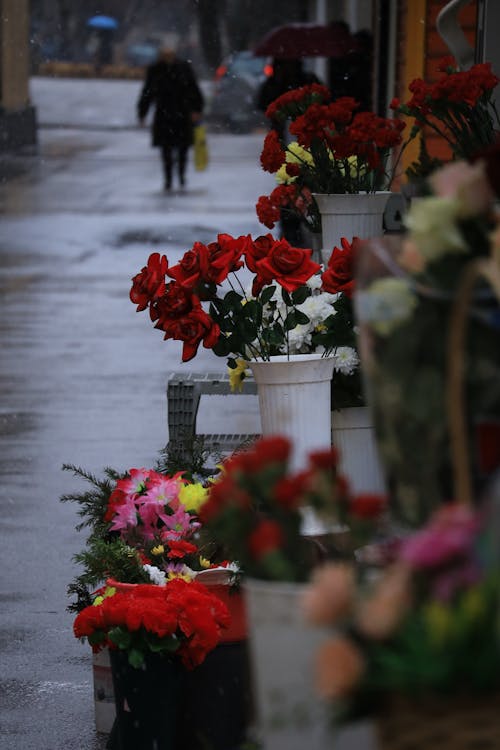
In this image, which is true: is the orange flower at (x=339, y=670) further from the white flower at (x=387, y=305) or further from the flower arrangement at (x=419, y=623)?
the white flower at (x=387, y=305)

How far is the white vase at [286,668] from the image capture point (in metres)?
1.63

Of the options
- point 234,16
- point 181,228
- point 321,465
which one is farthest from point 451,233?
point 234,16

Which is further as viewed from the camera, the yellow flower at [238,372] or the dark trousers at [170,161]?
the dark trousers at [170,161]

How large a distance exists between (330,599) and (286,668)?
0.67ft

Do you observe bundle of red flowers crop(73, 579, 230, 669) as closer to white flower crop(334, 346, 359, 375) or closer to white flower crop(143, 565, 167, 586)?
white flower crop(143, 565, 167, 586)

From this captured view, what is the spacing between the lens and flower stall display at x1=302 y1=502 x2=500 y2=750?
1.40 m

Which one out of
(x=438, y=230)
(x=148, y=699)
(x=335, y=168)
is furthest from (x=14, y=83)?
(x=438, y=230)

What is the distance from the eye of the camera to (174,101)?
20.8m

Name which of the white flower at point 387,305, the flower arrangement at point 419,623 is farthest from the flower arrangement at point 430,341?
the flower arrangement at point 419,623

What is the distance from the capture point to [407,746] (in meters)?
1.45

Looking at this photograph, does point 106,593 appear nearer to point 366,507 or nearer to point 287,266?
point 287,266

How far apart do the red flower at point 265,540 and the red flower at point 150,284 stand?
203 centimetres

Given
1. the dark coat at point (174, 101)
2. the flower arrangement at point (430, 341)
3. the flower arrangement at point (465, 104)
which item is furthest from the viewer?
the dark coat at point (174, 101)

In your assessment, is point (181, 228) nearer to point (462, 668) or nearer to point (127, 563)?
point (127, 563)
